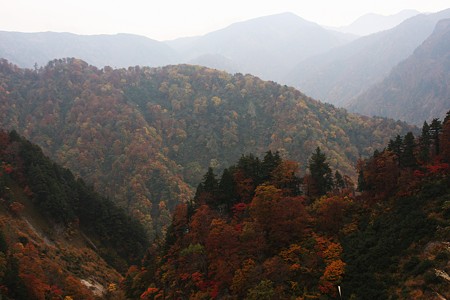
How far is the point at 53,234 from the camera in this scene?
71875mm

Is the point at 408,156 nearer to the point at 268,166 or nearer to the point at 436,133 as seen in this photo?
the point at 436,133

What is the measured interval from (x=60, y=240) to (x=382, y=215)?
60.2m

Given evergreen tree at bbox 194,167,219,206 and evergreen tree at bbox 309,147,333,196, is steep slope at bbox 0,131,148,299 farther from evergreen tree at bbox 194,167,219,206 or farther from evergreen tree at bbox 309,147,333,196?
evergreen tree at bbox 309,147,333,196

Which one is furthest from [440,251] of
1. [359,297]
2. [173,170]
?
[173,170]

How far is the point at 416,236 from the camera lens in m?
32.0

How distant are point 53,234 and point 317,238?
181 feet

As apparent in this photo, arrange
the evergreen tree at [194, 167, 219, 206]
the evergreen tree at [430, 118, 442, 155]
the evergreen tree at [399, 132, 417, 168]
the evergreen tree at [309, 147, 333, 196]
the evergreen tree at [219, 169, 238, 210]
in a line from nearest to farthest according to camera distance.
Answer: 1. the evergreen tree at [399, 132, 417, 168]
2. the evergreen tree at [430, 118, 442, 155]
3. the evergreen tree at [194, 167, 219, 206]
4. the evergreen tree at [219, 169, 238, 210]
5. the evergreen tree at [309, 147, 333, 196]

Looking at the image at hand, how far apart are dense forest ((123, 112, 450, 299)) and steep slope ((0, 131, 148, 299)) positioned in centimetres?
1132

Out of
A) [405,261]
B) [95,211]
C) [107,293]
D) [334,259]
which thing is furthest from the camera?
[95,211]

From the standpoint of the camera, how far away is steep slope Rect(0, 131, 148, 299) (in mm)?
46094

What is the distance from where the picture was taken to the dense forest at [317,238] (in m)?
30.2

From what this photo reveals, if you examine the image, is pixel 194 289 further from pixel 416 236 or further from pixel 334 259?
pixel 416 236

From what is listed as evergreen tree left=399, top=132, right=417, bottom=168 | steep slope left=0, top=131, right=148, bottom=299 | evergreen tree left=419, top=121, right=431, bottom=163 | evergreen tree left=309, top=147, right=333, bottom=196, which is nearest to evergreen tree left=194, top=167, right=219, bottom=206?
evergreen tree left=309, top=147, right=333, bottom=196

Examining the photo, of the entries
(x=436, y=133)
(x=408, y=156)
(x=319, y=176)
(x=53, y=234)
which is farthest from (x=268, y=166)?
A: (x=53, y=234)
